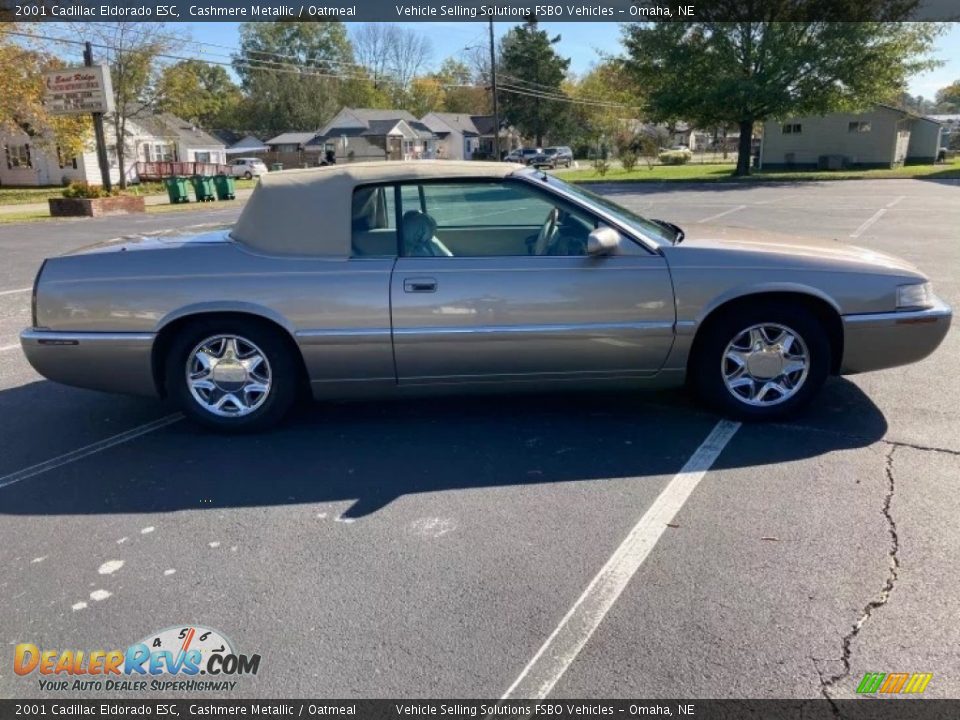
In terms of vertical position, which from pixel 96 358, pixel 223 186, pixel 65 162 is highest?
pixel 65 162

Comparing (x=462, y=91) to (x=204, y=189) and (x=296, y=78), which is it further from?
(x=204, y=189)

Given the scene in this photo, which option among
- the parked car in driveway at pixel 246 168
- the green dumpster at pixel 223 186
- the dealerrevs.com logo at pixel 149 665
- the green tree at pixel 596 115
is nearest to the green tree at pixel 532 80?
the green tree at pixel 596 115

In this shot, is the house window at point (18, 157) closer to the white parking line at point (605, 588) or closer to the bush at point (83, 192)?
the bush at point (83, 192)

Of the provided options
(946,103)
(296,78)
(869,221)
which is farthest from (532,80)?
(946,103)

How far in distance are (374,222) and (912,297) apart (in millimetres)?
3222

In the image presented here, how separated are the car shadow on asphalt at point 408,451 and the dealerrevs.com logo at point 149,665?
99cm

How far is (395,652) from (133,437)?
2.79 m

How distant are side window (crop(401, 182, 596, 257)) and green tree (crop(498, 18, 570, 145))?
247 feet

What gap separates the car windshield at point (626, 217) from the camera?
14.4 feet

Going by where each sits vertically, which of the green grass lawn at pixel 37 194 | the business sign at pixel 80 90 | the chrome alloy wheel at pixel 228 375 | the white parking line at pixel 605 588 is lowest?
the white parking line at pixel 605 588

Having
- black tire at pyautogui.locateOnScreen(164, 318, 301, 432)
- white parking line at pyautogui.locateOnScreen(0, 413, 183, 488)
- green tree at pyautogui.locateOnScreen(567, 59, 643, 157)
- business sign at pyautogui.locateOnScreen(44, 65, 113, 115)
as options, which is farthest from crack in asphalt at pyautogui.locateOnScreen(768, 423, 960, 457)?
green tree at pyautogui.locateOnScreen(567, 59, 643, 157)

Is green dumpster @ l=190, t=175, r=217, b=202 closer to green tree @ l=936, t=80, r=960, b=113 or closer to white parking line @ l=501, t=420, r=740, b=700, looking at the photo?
white parking line @ l=501, t=420, r=740, b=700

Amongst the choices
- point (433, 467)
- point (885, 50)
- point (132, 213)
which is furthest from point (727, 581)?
point (885, 50)

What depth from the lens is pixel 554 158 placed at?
59156mm
